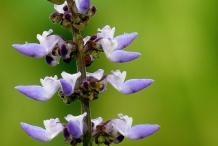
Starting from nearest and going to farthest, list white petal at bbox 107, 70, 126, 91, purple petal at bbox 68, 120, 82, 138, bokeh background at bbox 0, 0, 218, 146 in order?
1. purple petal at bbox 68, 120, 82, 138
2. white petal at bbox 107, 70, 126, 91
3. bokeh background at bbox 0, 0, 218, 146

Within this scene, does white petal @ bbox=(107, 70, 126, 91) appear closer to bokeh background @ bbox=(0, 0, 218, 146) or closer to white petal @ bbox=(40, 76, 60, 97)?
white petal @ bbox=(40, 76, 60, 97)

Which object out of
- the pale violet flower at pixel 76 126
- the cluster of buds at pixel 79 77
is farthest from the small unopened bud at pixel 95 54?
the pale violet flower at pixel 76 126

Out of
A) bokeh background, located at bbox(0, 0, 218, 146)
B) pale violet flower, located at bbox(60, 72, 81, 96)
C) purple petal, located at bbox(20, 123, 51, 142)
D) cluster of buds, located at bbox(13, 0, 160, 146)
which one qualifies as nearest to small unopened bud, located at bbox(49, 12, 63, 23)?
cluster of buds, located at bbox(13, 0, 160, 146)

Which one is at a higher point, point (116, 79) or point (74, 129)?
point (116, 79)

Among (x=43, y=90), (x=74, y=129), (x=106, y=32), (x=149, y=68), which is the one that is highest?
(x=149, y=68)

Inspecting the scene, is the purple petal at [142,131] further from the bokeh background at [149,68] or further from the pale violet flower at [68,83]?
the bokeh background at [149,68]

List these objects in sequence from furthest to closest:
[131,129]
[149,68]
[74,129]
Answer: [149,68], [131,129], [74,129]

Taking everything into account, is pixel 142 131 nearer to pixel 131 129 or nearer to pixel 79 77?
pixel 131 129

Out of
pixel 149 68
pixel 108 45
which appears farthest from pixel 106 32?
pixel 149 68
